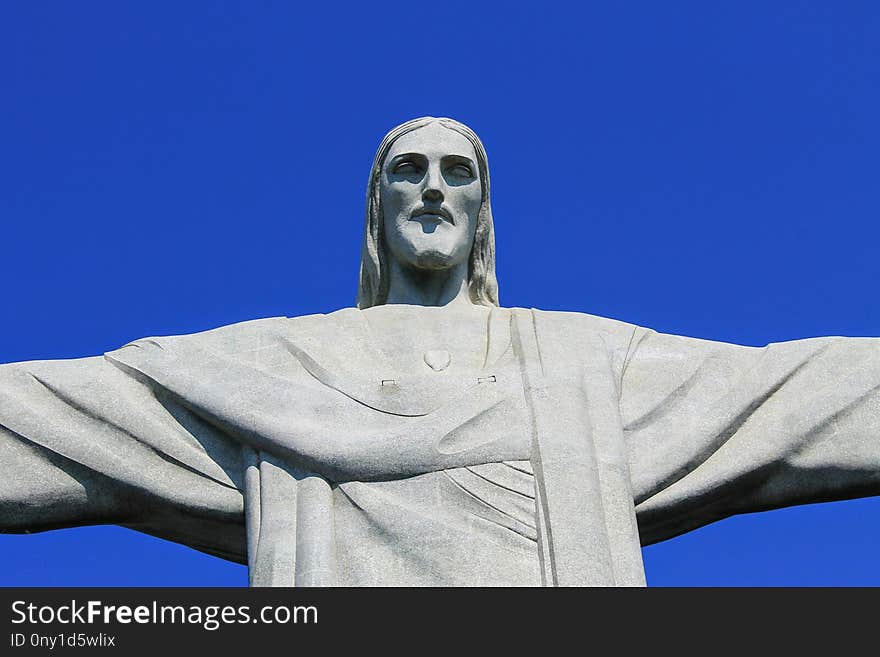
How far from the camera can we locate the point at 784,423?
50.5ft

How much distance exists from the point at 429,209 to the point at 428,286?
1.94ft

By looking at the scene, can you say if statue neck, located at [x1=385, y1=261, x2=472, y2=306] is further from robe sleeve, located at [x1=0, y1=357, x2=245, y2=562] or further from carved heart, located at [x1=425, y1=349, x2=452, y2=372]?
robe sleeve, located at [x1=0, y1=357, x2=245, y2=562]

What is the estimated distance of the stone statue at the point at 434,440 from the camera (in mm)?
14523

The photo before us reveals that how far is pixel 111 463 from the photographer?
15.3 metres

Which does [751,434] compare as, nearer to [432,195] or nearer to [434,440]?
[434,440]

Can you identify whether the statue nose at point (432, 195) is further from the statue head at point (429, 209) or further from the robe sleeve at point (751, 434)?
the robe sleeve at point (751, 434)

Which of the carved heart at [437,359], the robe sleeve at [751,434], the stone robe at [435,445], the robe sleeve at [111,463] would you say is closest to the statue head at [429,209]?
the stone robe at [435,445]

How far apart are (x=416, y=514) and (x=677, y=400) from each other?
2.24 m

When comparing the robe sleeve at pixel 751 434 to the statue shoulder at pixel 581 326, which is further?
the statue shoulder at pixel 581 326

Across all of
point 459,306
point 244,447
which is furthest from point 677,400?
point 244,447

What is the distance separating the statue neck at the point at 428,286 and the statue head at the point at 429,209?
8cm

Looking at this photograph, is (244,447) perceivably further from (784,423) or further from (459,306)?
(784,423)
